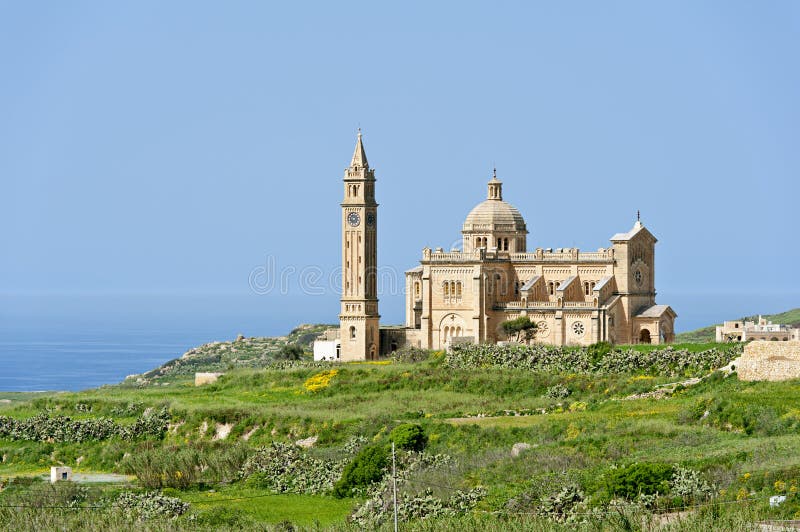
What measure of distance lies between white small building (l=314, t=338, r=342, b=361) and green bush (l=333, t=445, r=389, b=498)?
30.1 m

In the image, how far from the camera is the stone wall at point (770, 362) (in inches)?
2162

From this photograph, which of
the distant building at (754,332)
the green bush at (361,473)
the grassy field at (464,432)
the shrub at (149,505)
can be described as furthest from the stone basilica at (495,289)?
the shrub at (149,505)

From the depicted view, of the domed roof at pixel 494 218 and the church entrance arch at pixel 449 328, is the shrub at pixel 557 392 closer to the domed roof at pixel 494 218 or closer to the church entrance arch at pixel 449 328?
the church entrance arch at pixel 449 328

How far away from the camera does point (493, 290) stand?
254 ft

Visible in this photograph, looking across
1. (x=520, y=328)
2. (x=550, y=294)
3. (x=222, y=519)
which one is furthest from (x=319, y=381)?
(x=222, y=519)

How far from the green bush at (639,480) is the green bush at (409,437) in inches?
437

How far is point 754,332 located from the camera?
69.8 m

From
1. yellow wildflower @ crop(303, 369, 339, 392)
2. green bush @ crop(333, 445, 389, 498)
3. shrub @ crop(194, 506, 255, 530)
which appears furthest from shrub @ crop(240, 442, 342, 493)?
yellow wildflower @ crop(303, 369, 339, 392)

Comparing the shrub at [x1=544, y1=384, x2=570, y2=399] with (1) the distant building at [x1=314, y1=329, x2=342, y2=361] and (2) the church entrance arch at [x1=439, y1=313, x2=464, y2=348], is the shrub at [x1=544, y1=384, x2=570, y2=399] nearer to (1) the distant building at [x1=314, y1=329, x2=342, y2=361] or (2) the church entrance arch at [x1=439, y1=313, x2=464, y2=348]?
(2) the church entrance arch at [x1=439, y1=313, x2=464, y2=348]

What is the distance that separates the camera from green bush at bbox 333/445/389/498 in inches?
1874

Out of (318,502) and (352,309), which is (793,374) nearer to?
(318,502)

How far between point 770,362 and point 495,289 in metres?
23.7

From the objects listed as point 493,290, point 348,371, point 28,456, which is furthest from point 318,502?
point 493,290

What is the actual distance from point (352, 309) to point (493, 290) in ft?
21.7
